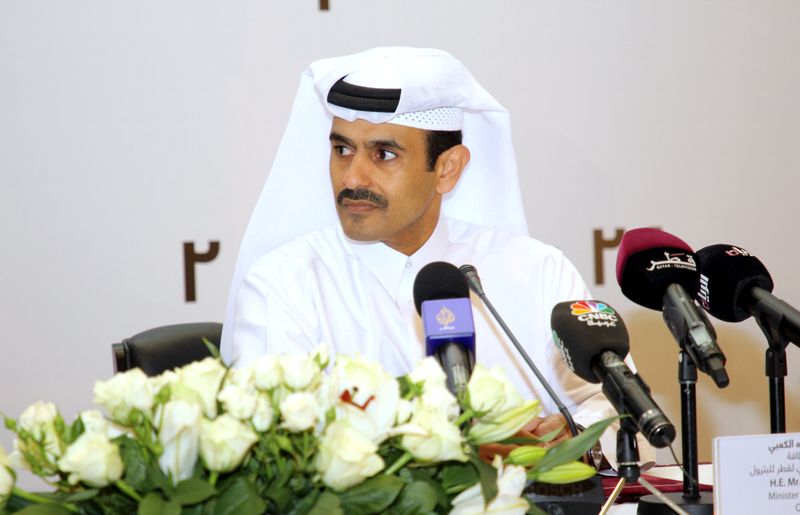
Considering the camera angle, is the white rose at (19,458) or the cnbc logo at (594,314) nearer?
the white rose at (19,458)

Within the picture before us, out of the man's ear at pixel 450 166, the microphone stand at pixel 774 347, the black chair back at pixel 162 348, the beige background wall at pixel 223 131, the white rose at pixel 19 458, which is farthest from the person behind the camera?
the beige background wall at pixel 223 131

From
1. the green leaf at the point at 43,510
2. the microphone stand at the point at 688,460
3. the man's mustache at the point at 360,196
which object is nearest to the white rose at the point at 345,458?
the green leaf at the point at 43,510

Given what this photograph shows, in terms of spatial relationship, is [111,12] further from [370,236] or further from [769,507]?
[769,507]

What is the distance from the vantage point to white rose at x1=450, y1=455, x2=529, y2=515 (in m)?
0.99

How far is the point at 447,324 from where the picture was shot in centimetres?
131

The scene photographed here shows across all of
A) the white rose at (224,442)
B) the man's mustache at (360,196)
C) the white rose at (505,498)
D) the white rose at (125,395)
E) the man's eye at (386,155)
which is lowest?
the white rose at (505,498)

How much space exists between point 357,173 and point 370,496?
5.12 ft

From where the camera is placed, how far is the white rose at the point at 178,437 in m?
0.89

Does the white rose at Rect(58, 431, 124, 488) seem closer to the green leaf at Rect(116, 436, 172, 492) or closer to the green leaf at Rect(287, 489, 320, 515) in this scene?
the green leaf at Rect(116, 436, 172, 492)

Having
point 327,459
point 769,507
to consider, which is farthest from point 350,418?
point 769,507

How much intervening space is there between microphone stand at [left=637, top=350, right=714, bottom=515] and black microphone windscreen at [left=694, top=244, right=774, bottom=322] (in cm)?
18

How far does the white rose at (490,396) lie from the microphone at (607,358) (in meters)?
0.25

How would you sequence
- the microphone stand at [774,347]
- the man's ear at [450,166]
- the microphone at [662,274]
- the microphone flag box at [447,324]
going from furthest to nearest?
the man's ear at [450,166]
the microphone stand at [774,347]
the microphone at [662,274]
the microphone flag box at [447,324]

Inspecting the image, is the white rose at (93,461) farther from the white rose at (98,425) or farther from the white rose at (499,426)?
the white rose at (499,426)
